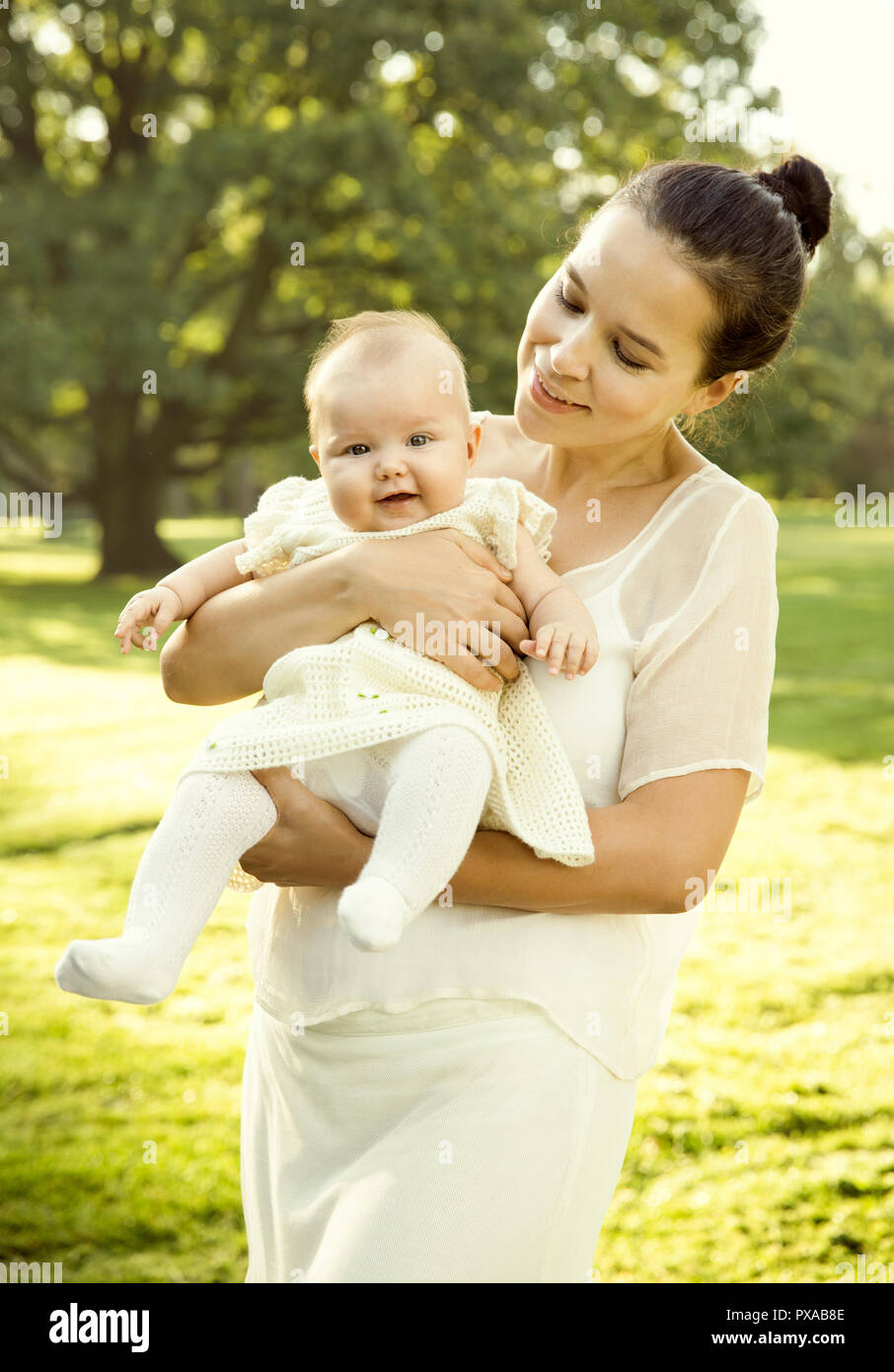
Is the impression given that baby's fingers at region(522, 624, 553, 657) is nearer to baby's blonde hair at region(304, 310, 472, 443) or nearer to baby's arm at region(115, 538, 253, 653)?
baby's blonde hair at region(304, 310, 472, 443)

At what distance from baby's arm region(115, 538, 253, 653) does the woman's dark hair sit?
0.80 meters

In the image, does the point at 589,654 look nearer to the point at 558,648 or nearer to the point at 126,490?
the point at 558,648

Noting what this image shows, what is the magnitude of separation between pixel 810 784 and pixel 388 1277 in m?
7.42

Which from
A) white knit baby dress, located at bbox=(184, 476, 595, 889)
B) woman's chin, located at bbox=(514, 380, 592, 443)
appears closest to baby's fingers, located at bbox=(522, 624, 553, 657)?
white knit baby dress, located at bbox=(184, 476, 595, 889)

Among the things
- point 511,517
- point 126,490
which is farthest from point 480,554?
point 126,490

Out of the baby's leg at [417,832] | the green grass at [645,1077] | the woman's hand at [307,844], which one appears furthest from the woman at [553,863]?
the green grass at [645,1077]

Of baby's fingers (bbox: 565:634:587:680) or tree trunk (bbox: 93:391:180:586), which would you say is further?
tree trunk (bbox: 93:391:180:586)

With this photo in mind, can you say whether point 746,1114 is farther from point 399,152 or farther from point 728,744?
point 399,152

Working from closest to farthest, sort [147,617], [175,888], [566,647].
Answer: [175,888] < [566,647] < [147,617]

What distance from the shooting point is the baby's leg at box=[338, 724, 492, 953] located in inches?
57.9

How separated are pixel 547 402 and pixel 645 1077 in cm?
323

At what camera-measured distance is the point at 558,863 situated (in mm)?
1661
